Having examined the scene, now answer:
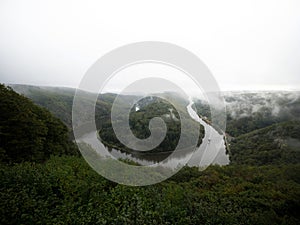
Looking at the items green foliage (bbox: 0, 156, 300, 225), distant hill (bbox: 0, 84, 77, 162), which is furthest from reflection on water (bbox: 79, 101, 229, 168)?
green foliage (bbox: 0, 156, 300, 225)

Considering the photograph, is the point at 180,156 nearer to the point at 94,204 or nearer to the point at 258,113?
the point at 94,204

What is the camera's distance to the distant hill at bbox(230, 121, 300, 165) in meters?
45.4

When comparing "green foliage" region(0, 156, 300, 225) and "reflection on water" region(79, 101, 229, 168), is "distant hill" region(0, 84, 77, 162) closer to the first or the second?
"green foliage" region(0, 156, 300, 225)

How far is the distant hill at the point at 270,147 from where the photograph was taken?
4544 centimetres

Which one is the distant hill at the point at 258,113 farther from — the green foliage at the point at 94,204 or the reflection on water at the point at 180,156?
the green foliage at the point at 94,204

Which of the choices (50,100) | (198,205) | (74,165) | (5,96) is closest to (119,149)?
(5,96)

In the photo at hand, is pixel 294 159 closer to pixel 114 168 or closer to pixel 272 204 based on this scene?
pixel 272 204

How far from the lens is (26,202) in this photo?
164 inches

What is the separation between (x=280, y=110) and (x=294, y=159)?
64.2 meters

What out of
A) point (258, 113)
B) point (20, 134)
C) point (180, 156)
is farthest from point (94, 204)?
point (258, 113)

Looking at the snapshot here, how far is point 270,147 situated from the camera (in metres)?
52.6

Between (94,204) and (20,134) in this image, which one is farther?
(20,134)

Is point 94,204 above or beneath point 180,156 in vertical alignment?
above

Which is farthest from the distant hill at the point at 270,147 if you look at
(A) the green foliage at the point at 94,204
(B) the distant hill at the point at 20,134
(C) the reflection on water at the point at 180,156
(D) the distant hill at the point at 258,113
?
(A) the green foliage at the point at 94,204
